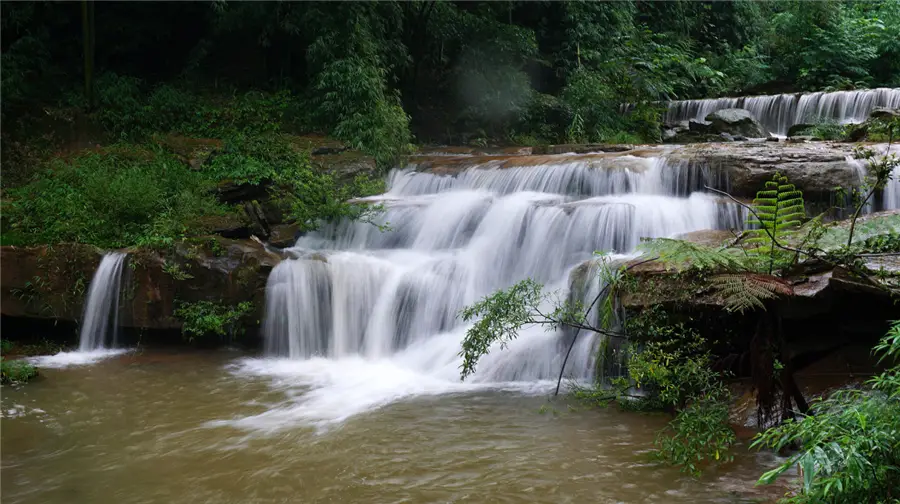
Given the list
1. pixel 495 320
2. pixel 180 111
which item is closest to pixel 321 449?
pixel 495 320

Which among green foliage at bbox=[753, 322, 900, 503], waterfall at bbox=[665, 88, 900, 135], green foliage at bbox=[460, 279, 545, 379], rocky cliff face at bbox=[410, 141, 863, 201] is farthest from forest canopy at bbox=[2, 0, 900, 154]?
green foliage at bbox=[753, 322, 900, 503]

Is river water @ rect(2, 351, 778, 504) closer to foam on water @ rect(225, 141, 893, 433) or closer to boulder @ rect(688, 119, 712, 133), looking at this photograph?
foam on water @ rect(225, 141, 893, 433)

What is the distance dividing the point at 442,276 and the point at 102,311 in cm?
444

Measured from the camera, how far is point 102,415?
6.41 meters

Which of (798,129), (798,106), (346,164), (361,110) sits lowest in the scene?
(346,164)

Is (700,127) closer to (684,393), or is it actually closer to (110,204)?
(684,393)

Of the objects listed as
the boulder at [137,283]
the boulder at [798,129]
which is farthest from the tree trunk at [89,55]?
the boulder at [798,129]

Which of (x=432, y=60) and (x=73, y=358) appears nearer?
(x=73, y=358)

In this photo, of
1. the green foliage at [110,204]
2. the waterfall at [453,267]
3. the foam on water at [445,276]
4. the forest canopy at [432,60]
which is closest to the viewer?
the foam on water at [445,276]

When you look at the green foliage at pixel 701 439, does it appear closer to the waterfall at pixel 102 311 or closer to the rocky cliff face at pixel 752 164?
the rocky cliff face at pixel 752 164

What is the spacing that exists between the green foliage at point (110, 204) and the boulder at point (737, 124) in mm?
11168

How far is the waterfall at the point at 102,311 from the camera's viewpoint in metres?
9.05

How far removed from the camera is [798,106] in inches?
644

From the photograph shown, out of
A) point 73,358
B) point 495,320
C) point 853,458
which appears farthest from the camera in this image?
point 73,358
